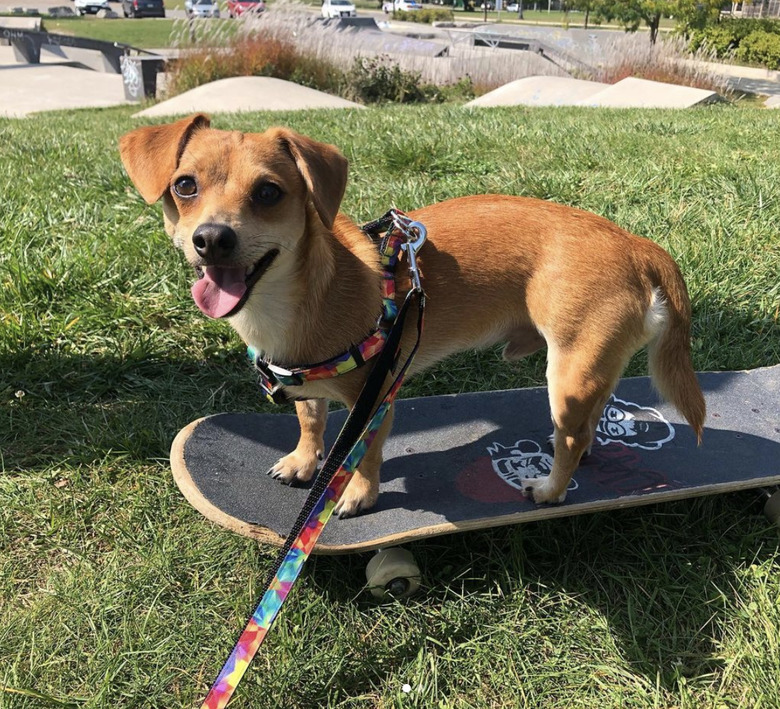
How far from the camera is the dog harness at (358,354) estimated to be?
7.00 feet

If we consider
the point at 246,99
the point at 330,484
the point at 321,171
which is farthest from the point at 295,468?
the point at 246,99

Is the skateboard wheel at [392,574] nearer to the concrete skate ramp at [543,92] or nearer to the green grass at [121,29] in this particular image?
the concrete skate ramp at [543,92]

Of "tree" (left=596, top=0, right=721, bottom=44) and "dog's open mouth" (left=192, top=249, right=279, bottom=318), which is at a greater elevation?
"tree" (left=596, top=0, right=721, bottom=44)

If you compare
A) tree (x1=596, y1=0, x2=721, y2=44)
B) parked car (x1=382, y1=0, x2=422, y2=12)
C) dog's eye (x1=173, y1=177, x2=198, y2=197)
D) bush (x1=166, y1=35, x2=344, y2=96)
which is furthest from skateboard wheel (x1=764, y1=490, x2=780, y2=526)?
parked car (x1=382, y1=0, x2=422, y2=12)

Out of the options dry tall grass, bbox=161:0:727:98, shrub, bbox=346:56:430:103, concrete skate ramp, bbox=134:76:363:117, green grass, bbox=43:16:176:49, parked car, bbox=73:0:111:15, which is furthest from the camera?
parked car, bbox=73:0:111:15

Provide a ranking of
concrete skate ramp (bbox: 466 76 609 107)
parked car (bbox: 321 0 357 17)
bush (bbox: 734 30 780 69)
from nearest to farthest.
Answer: concrete skate ramp (bbox: 466 76 609 107), bush (bbox: 734 30 780 69), parked car (bbox: 321 0 357 17)

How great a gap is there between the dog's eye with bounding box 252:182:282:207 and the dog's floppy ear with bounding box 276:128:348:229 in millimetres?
100

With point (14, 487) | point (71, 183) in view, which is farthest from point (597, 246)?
point (71, 183)

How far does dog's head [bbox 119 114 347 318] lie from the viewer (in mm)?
1874

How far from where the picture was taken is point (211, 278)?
189 centimetres

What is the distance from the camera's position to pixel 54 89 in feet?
54.0

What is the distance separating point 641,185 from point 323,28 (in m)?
14.1

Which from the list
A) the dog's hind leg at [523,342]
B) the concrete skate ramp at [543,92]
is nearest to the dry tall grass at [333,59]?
the concrete skate ramp at [543,92]

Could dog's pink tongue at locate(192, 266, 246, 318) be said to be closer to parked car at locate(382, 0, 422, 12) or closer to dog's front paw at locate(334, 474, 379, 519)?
dog's front paw at locate(334, 474, 379, 519)
